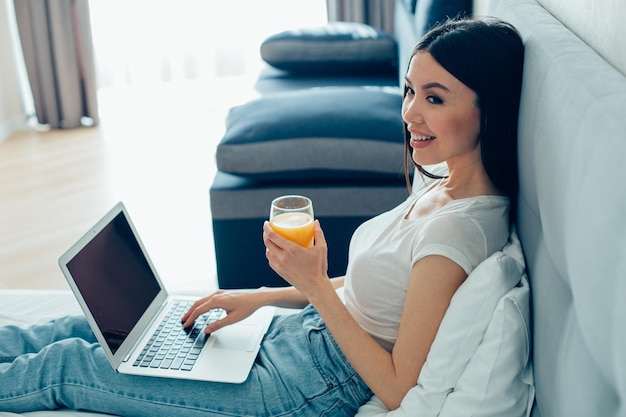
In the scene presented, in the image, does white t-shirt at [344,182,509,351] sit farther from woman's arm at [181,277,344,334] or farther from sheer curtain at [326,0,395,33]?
sheer curtain at [326,0,395,33]

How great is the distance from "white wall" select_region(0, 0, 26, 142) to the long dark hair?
12.3 feet

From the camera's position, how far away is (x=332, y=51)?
356 cm

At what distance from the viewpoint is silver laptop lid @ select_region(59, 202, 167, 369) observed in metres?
1.33

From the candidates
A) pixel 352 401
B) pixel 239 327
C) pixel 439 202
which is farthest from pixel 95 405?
pixel 439 202

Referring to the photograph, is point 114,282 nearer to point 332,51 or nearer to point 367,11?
point 332,51

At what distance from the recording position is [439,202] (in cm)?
131

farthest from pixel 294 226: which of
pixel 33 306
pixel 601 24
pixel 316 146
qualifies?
pixel 316 146

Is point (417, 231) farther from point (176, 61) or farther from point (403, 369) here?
point (176, 61)

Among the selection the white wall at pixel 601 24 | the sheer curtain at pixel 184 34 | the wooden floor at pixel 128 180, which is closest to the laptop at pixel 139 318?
the white wall at pixel 601 24

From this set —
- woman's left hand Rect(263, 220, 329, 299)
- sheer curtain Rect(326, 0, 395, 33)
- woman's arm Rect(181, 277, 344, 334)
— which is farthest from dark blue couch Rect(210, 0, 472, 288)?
sheer curtain Rect(326, 0, 395, 33)

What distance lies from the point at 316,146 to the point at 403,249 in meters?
1.01

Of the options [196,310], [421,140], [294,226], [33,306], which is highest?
[421,140]

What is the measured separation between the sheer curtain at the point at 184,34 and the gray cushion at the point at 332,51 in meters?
1.18

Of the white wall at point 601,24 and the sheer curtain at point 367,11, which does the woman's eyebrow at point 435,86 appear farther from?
the sheer curtain at point 367,11
